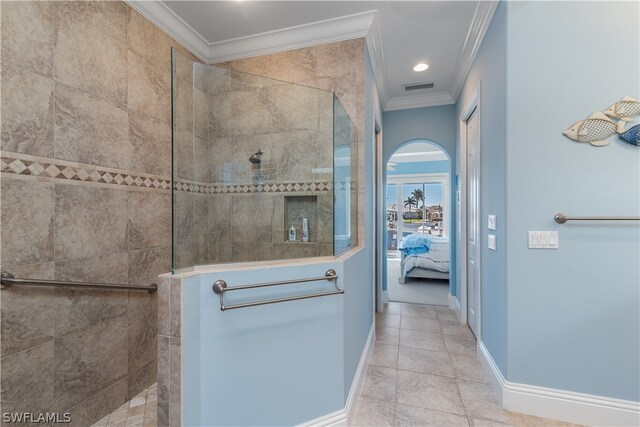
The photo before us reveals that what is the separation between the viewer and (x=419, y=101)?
3.85 m

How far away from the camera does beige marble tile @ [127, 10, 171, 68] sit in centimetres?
198

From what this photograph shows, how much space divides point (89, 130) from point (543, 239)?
287 centimetres

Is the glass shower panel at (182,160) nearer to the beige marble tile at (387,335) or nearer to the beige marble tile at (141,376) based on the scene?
the beige marble tile at (141,376)

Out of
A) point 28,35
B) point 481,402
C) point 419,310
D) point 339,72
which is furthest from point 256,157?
point 419,310

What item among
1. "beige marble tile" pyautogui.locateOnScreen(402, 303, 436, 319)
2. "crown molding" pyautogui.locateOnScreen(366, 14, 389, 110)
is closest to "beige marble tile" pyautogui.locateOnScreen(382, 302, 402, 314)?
"beige marble tile" pyautogui.locateOnScreen(402, 303, 436, 319)

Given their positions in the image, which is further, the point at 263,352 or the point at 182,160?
the point at 182,160

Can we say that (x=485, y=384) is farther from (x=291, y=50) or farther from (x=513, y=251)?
(x=291, y=50)

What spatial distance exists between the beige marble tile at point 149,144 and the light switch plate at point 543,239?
2.64 metres

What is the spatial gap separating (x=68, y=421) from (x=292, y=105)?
2379 millimetres

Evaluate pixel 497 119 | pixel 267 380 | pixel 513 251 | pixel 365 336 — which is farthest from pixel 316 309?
pixel 497 119

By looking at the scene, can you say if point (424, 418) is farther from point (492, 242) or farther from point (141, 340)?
point (141, 340)

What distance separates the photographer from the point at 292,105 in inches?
82.4

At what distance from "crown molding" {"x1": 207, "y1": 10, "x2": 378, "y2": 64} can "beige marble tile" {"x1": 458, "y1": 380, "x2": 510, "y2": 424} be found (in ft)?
9.35

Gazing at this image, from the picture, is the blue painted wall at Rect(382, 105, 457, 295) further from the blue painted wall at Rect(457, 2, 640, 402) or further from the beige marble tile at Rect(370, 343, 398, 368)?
the blue painted wall at Rect(457, 2, 640, 402)
